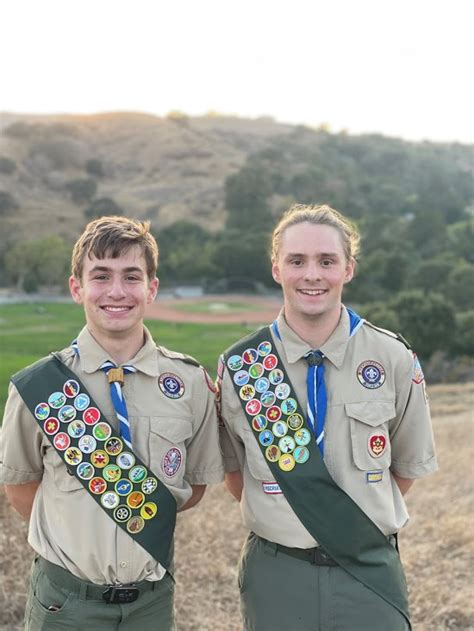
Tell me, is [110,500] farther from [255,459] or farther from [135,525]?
[255,459]

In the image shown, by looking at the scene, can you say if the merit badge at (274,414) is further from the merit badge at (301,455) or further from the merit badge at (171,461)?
the merit badge at (171,461)

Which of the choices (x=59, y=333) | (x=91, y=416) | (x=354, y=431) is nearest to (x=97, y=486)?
(x=91, y=416)

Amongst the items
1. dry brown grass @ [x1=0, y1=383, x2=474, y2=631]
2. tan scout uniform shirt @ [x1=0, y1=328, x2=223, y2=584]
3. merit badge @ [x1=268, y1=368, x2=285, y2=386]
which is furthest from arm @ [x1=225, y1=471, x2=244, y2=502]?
dry brown grass @ [x1=0, y1=383, x2=474, y2=631]

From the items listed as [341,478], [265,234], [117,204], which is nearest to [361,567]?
[341,478]

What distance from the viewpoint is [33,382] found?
3.14 meters

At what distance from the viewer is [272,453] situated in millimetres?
3279

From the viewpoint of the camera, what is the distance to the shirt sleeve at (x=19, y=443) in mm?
3137

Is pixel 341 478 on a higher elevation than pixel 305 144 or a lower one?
lower

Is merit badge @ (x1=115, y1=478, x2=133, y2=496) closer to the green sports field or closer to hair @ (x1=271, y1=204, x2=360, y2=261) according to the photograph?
hair @ (x1=271, y1=204, x2=360, y2=261)

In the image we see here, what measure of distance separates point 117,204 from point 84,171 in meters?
16.8

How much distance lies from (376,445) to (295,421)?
39 cm

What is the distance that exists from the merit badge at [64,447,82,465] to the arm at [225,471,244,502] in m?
0.84

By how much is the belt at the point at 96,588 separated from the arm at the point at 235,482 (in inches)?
30.0

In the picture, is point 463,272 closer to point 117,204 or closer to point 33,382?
point 33,382
